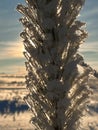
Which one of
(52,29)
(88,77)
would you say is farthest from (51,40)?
(88,77)

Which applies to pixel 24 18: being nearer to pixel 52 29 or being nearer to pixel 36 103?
pixel 52 29

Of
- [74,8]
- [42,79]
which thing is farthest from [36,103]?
[74,8]

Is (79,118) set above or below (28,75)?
below

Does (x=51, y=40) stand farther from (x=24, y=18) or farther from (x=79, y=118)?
(x=79, y=118)

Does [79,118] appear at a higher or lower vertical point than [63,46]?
lower

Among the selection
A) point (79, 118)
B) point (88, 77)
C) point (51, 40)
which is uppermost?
point (51, 40)
